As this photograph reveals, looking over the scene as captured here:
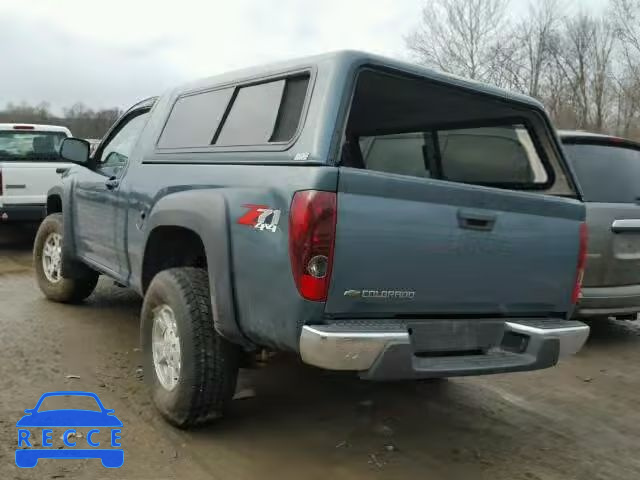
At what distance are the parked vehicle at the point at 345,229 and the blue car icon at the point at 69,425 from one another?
0.30 metres

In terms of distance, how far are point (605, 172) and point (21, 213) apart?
724cm

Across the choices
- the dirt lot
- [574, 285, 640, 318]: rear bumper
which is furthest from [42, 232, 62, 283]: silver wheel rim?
[574, 285, 640, 318]: rear bumper

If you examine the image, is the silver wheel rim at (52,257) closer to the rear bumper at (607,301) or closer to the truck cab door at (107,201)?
the truck cab door at (107,201)

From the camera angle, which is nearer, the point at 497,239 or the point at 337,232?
the point at 337,232

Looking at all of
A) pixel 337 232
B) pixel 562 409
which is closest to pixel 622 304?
pixel 562 409

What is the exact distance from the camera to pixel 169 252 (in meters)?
3.90

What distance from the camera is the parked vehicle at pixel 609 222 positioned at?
519cm

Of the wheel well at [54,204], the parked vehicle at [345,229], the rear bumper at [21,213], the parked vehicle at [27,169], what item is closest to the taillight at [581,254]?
the parked vehicle at [345,229]

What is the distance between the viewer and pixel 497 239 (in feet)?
10.2

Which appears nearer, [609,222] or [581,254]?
[581,254]

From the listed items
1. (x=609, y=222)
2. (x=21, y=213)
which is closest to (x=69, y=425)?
(x=609, y=222)

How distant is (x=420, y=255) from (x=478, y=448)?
1298 mm

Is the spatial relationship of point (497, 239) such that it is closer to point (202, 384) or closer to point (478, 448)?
point (478, 448)

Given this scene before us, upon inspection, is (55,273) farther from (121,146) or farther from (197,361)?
(197,361)
